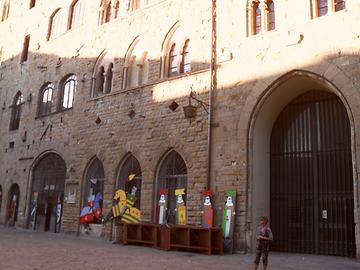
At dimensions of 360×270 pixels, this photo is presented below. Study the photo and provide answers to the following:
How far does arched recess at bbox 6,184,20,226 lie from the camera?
733 inches

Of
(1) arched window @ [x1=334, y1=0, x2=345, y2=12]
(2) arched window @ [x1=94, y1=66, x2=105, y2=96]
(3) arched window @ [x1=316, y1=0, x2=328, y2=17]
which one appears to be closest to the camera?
(1) arched window @ [x1=334, y1=0, x2=345, y2=12]

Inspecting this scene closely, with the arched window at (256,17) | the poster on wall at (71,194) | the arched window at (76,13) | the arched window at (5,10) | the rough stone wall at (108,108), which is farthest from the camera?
the arched window at (5,10)

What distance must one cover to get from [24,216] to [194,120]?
9883 mm

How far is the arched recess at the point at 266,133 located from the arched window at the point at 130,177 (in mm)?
4176

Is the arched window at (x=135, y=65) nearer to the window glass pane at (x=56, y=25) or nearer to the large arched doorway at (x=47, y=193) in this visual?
the large arched doorway at (x=47, y=193)

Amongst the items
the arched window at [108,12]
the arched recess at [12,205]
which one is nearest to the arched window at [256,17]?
the arched window at [108,12]

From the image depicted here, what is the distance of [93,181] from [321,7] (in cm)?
951

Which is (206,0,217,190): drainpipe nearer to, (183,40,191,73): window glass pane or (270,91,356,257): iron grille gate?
(183,40,191,73): window glass pane

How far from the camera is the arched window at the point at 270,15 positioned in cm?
1139

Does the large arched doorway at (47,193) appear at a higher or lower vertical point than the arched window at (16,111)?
lower

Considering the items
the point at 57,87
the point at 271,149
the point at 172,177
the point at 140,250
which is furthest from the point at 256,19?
the point at 57,87

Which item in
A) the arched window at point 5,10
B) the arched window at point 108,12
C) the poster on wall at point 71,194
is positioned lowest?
the poster on wall at point 71,194

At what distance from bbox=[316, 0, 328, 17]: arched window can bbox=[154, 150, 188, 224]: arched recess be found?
219 inches

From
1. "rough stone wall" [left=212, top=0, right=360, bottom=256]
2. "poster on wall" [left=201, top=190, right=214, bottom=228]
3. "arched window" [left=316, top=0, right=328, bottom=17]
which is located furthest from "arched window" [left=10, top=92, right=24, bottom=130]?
"arched window" [left=316, top=0, right=328, bottom=17]
